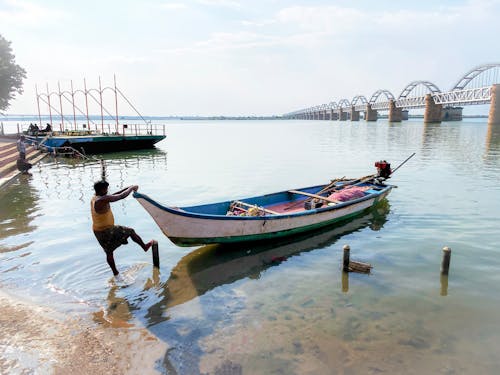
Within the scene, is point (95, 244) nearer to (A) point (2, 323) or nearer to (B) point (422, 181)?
(A) point (2, 323)

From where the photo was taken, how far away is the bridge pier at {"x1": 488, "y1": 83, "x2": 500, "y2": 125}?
376 ft

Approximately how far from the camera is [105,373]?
20.7 feet

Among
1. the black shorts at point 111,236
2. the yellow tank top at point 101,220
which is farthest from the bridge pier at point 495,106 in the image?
the yellow tank top at point 101,220

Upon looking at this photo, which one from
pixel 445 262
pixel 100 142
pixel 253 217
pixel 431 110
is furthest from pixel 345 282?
pixel 431 110

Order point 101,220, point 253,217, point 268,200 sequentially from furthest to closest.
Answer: point 268,200 → point 253,217 → point 101,220

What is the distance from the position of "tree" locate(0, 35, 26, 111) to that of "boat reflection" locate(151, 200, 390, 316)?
209ft

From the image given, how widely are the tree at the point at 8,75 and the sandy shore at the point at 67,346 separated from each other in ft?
214

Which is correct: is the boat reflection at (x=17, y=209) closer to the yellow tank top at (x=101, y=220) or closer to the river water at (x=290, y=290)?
the river water at (x=290, y=290)

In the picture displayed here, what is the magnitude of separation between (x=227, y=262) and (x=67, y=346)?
18.6 feet

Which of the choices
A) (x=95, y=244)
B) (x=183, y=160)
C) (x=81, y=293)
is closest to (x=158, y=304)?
(x=81, y=293)

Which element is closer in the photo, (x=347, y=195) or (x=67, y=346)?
(x=67, y=346)

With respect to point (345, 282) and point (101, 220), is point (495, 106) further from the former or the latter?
point (101, 220)

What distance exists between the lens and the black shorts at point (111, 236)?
9125 mm

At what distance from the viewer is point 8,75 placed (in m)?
59.7
